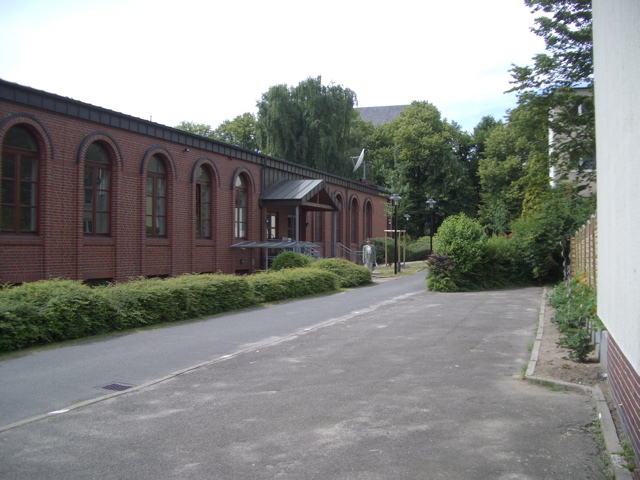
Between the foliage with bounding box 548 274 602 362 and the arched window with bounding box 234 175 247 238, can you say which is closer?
the foliage with bounding box 548 274 602 362

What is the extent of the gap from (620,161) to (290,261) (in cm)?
1838

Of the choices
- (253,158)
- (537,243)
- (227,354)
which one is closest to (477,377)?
(227,354)

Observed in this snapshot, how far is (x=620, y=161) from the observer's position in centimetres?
468

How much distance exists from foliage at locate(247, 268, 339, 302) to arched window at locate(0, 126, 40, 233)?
6151 millimetres

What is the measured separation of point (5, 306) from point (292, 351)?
15.4 feet

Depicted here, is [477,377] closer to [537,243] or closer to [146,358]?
[146,358]

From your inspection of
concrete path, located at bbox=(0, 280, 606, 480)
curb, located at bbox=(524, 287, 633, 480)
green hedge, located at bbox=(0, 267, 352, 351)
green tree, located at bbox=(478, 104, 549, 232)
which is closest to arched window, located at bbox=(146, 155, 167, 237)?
green hedge, located at bbox=(0, 267, 352, 351)

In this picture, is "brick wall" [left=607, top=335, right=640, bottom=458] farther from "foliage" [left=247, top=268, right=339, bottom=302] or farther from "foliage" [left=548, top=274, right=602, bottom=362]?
"foliage" [left=247, top=268, right=339, bottom=302]

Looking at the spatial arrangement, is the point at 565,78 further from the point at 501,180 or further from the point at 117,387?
the point at 501,180

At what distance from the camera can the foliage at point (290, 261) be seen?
2256 cm

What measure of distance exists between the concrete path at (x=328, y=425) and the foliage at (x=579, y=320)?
0.81 m

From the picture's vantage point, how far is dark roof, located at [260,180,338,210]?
2641 centimetres

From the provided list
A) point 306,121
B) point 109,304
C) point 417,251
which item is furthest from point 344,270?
point 417,251

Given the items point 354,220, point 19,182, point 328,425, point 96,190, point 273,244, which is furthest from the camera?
point 354,220
